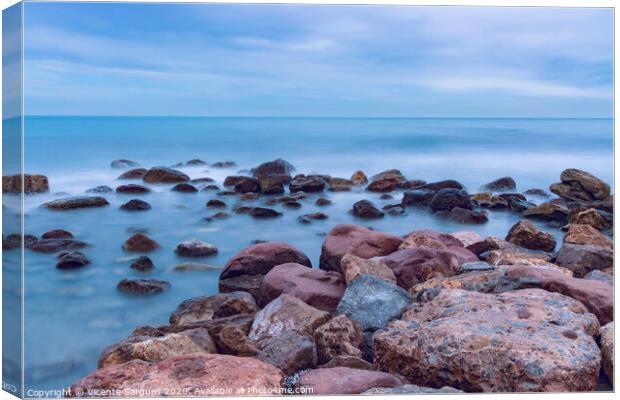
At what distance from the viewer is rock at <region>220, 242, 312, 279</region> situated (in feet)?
18.8

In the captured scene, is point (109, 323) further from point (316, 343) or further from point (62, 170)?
point (316, 343)

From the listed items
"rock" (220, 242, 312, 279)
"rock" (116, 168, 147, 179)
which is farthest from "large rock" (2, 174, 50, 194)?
"rock" (220, 242, 312, 279)

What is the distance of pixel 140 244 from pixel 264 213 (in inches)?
39.7

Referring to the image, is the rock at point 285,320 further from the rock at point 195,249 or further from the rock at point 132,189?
the rock at point 132,189

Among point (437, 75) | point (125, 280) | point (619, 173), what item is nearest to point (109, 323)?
point (125, 280)

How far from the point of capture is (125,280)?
17.9 ft

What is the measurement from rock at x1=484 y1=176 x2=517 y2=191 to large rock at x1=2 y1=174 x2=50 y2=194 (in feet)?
11.5

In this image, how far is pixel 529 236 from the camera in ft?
20.6

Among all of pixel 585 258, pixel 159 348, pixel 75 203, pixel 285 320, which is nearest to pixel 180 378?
pixel 159 348

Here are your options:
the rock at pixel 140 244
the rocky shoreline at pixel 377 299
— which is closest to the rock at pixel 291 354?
the rocky shoreline at pixel 377 299

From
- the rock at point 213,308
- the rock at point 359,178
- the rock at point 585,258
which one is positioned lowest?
the rock at point 213,308

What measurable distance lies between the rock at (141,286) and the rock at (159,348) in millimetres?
682

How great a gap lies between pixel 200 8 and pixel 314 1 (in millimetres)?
792

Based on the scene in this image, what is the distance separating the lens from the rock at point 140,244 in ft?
Answer: 18.5
